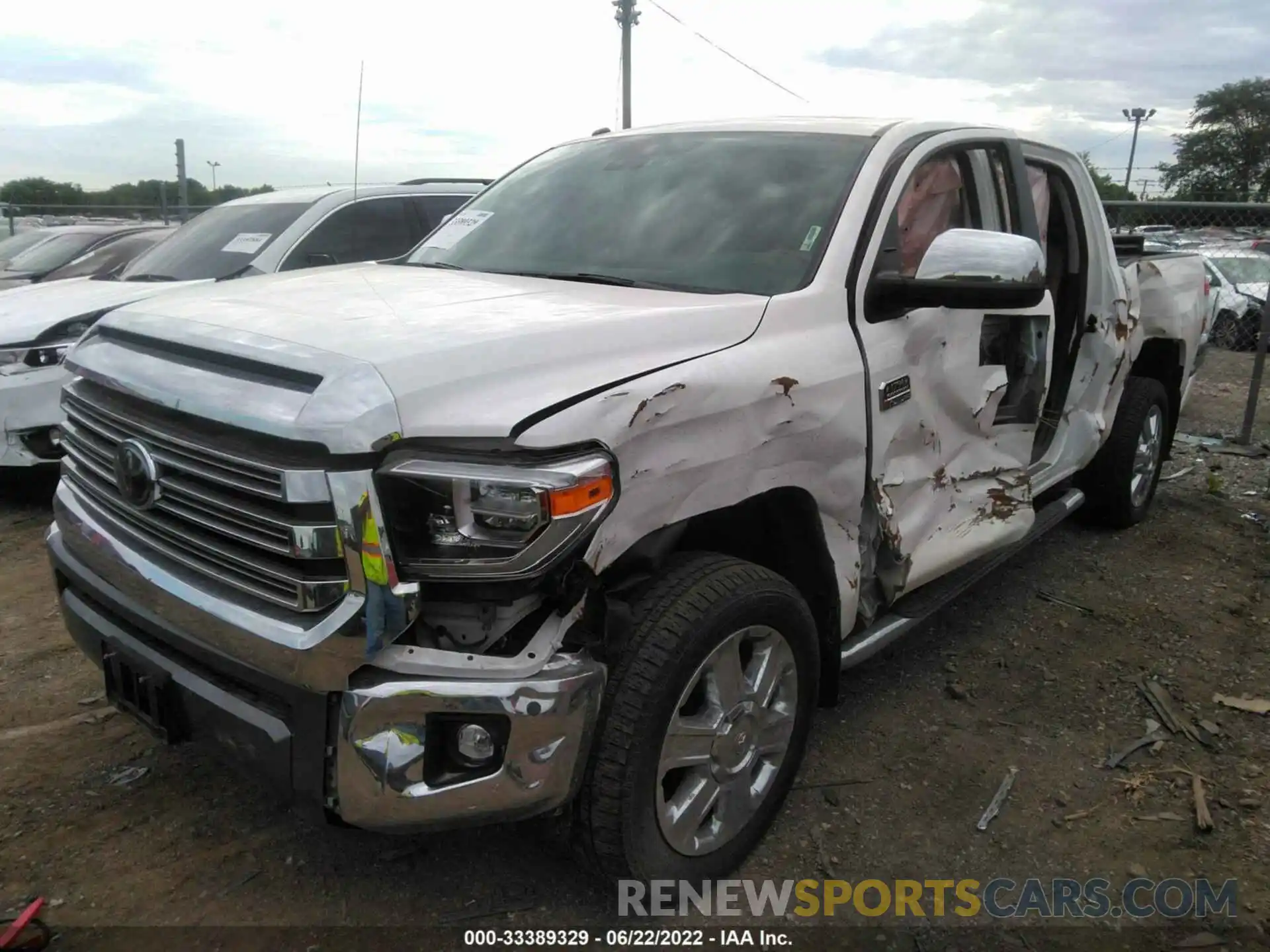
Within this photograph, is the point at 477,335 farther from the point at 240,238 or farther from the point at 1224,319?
the point at 1224,319

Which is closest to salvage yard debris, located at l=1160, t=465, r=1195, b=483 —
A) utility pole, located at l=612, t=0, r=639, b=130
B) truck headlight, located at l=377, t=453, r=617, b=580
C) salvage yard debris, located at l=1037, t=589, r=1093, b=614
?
salvage yard debris, located at l=1037, t=589, r=1093, b=614

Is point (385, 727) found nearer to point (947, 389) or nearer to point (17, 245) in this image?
point (947, 389)

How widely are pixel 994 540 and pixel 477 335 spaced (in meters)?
2.10

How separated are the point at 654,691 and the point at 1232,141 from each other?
2076 inches

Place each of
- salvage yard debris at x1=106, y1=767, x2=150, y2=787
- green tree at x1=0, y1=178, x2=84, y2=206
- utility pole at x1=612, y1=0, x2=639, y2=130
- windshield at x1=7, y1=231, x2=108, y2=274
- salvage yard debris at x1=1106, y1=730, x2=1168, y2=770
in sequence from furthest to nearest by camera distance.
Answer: green tree at x1=0, y1=178, x2=84, y2=206 < utility pole at x1=612, y1=0, x2=639, y2=130 < windshield at x1=7, y1=231, x2=108, y2=274 < salvage yard debris at x1=1106, y1=730, x2=1168, y2=770 < salvage yard debris at x1=106, y1=767, x2=150, y2=787

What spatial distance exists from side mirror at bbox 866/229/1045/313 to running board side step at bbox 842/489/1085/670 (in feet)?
3.24

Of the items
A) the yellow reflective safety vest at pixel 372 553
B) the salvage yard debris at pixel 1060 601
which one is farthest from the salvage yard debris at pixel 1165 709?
the yellow reflective safety vest at pixel 372 553

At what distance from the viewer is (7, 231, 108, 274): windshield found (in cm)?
1021

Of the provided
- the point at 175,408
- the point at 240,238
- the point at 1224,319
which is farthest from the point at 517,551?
the point at 1224,319

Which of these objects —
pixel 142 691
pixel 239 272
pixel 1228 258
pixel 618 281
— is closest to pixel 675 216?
pixel 618 281

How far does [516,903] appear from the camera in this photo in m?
2.51

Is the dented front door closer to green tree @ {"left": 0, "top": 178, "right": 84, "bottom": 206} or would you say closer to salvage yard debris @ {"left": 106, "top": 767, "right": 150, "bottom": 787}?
salvage yard debris @ {"left": 106, "top": 767, "right": 150, "bottom": 787}

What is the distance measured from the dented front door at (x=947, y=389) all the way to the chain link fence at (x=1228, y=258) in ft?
A: 14.3

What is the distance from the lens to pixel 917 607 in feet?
10.7
